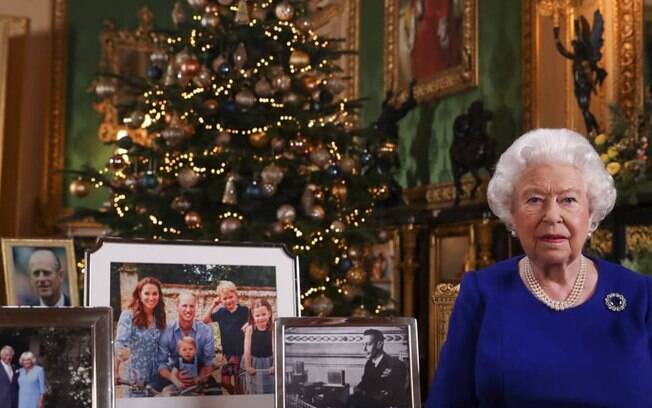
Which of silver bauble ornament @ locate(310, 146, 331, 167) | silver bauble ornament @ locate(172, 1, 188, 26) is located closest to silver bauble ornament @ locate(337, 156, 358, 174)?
silver bauble ornament @ locate(310, 146, 331, 167)

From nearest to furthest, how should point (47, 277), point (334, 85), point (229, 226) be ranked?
1. point (47, 277)
2. point (229, 226)
3. point (334, 85)

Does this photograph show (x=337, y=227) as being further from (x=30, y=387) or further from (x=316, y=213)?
(x=30, y=387)

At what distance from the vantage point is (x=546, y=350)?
229cm

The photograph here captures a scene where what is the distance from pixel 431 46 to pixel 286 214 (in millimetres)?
4969

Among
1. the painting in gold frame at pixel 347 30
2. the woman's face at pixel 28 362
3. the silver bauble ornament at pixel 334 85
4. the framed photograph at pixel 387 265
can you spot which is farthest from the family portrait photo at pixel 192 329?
the painting in gold frame at pixel 347 30

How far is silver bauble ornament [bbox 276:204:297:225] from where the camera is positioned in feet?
18.6

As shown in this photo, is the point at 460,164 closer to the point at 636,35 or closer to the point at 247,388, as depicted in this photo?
the point at 636,35

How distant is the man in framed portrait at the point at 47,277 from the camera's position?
4.66 m

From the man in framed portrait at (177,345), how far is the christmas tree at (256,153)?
2.95 metres

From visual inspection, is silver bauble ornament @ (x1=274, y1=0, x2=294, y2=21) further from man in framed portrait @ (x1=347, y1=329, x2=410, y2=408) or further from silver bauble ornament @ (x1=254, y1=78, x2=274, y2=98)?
man in framed portrait @ (x1=347, y1=329, x2=410, y2=408)

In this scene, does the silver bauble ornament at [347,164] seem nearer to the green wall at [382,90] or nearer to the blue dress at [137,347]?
the green wall at [382,90]

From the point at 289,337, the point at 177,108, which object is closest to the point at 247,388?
the point at 289,337

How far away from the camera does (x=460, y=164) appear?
905cm

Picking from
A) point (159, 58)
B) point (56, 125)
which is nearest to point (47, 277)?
point (159, 58)
